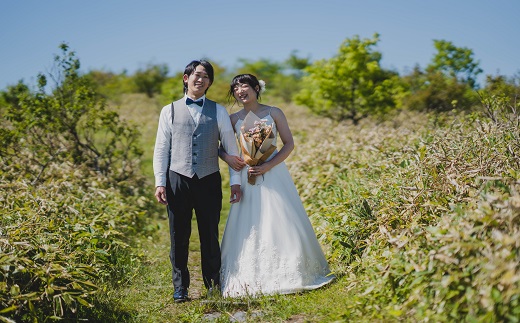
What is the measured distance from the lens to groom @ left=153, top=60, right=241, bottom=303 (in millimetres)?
4246

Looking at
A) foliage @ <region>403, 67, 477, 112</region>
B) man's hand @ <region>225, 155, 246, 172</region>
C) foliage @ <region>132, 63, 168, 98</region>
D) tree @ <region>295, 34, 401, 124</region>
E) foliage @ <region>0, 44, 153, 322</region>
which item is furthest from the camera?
foliage @ <region>132, 63, 168, 98</region>

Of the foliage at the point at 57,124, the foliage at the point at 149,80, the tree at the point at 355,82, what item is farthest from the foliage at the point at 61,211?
the foliage at the point at 149,80

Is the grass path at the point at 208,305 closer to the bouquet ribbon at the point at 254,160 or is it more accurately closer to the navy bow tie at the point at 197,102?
the bouquet ribbon at the point at 254,160

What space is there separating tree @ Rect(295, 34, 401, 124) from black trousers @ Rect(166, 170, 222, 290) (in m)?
11.1

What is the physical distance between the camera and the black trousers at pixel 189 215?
4.30m

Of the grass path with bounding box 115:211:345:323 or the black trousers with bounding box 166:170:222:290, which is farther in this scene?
the black trousers with bounding box 166:170:222:290

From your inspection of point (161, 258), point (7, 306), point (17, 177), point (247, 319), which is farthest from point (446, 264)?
point (17, 177)

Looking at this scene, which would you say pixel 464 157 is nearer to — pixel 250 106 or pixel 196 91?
pixel 250 106

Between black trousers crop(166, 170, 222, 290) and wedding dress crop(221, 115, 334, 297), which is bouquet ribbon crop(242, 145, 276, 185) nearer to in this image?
wedding dress crop(221, 115, 334, 297)

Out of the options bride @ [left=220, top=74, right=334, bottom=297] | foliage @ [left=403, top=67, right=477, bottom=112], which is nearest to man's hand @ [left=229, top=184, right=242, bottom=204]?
bride @ [left=220, top=74, right=334, bottom=297]

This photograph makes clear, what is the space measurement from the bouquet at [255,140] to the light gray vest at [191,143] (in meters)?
0.40

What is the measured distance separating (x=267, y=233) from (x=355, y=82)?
1167 cm

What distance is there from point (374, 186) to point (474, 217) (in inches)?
92.8

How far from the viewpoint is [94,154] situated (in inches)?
403
